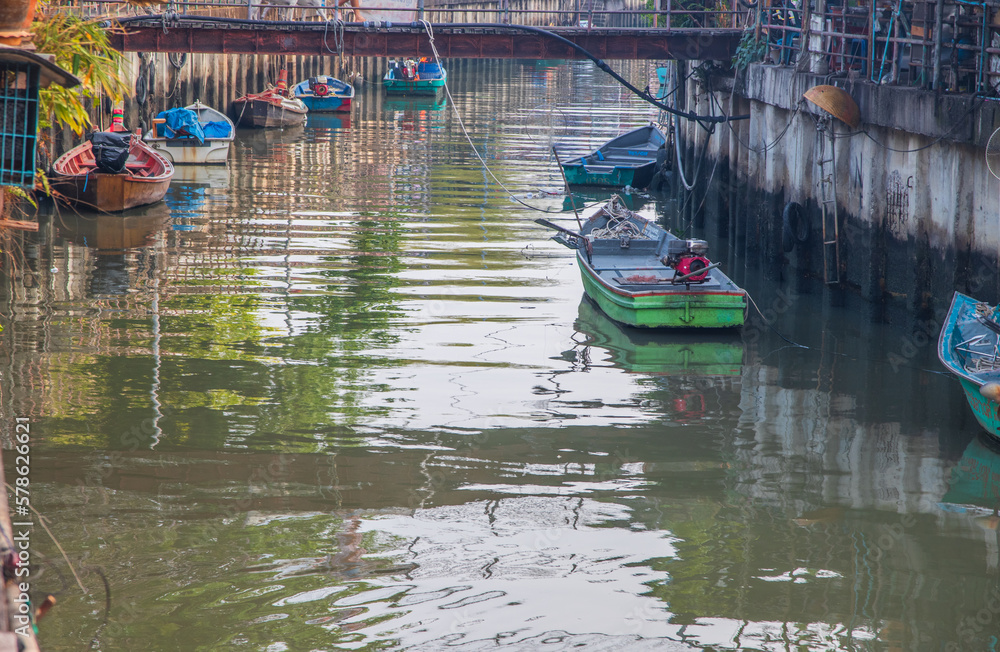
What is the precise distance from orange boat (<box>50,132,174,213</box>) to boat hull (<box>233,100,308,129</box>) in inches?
583

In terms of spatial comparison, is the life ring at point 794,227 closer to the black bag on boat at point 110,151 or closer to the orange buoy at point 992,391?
the orange buoy at point 992,391

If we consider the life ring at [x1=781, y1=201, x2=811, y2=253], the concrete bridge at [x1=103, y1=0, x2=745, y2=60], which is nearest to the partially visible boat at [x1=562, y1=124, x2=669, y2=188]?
the concrete bridge at [x1=103, y1=0, x2=745, y2=60]

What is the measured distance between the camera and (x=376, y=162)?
3153cm

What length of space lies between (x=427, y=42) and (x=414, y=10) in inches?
70.2

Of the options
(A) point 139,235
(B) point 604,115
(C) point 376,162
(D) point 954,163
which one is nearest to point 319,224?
(A) point 139,235

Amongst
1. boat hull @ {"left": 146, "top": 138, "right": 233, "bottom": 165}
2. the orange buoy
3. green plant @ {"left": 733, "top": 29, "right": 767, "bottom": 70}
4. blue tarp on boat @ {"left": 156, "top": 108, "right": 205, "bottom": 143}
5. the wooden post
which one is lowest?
the orange buoy

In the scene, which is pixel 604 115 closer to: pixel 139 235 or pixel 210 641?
pixel 139 235

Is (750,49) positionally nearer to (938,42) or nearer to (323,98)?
(938,42)

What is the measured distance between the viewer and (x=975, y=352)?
11.4 meters

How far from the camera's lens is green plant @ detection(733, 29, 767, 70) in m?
21.2

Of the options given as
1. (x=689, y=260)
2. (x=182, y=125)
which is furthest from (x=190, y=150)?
(x=689, y=260)

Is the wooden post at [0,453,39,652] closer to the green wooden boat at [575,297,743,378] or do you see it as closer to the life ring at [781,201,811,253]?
the green wooden boat at [575,297,743,378]

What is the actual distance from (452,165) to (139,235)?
12.4 metres

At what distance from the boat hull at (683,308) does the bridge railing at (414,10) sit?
22.7ft
